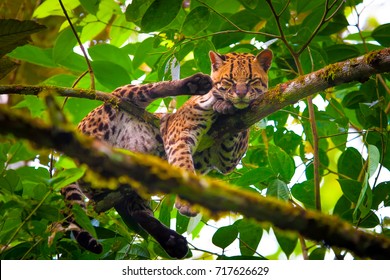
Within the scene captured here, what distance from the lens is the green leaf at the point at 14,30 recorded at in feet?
6.15

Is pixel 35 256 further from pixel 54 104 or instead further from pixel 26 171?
pixel 54 104

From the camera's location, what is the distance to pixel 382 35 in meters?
2.91

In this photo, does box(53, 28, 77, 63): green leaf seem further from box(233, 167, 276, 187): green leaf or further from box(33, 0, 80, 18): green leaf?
box(233, 167, 276, 187): green leaf

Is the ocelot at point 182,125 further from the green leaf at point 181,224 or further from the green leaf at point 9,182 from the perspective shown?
the green leaf at point 9,182

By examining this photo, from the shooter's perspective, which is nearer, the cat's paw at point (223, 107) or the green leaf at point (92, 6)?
the cat's paw at point (223, 107)

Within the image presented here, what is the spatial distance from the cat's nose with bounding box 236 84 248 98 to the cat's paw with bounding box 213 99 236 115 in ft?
0.24

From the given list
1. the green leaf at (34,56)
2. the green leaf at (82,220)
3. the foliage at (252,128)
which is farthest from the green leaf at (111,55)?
the green leaf at (82,220)

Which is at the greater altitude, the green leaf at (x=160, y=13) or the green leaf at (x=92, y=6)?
the green leaf at (x=92, y=6)

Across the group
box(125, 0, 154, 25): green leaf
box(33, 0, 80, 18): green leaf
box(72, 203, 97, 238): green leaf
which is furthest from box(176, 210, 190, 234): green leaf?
box(33, 0, 80, 18): green leaf

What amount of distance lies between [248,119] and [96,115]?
717 mm

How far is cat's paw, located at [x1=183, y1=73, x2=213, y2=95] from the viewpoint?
246 cm

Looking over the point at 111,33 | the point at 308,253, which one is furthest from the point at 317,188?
the point at 111,33

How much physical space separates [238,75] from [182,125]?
12.6 inches

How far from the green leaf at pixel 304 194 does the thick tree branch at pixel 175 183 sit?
1293 millimetres
